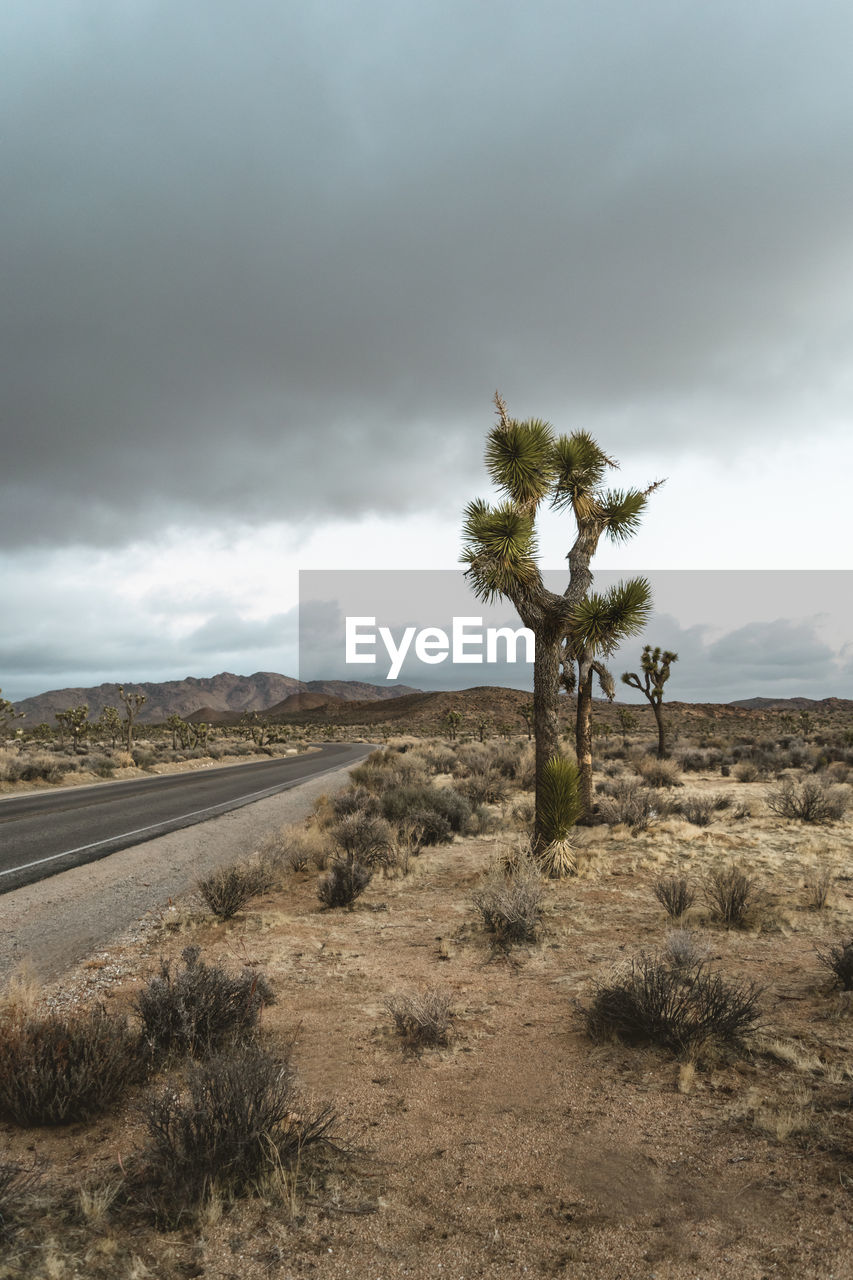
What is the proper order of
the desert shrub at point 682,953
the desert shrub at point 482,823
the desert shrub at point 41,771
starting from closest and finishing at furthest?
the desert shrub at point 682,953 → the desert shrub at point 482,823 → the desert shrub at point 41,771

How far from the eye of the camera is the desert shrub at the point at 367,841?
1113 cm

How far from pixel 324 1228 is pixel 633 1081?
2.33 metres

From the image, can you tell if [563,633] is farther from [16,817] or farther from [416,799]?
[16,817]

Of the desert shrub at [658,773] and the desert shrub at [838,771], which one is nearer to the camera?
the desert shrub at [838,771]

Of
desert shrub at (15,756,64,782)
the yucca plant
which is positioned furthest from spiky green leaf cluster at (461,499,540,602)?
desert shrub at (15,756,64,782)

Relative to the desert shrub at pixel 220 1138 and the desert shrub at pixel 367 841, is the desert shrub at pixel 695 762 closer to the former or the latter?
the desert shrub at pixel 367 841

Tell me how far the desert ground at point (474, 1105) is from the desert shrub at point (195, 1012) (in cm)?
→ 5

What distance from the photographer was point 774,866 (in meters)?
10.7

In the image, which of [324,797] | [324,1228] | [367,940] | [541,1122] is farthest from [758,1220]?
[324,797]

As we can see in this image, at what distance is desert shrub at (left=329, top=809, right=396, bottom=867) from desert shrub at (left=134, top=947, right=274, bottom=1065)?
577 centimetres

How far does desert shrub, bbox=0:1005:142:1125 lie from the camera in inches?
150

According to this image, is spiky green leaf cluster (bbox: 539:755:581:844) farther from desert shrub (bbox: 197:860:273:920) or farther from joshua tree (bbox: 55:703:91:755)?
joshua tree (bbox: 55:703:91:755)

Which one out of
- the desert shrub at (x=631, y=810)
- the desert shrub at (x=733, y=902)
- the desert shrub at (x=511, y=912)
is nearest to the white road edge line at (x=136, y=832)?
the desert shrub at (x=511, y=912)

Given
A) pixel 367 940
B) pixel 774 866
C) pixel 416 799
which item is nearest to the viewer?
pixel 367 940
